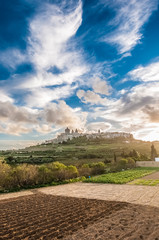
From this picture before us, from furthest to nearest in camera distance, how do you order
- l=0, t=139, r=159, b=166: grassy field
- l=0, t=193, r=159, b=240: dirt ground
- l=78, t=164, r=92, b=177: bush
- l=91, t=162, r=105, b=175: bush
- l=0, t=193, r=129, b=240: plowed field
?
1. l=0, t=139, r=159, b=166: grassy field
2. l=91, t=162, r=105, b=175: bush
3. l=78, t=164, r=92, b=177: bush
4. l=0, t=193, r=129, b=240: plowed field
5. l=0, t=193, r=159, b=240: dirt ground

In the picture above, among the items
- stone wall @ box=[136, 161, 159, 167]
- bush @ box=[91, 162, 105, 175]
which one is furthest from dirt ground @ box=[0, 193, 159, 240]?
stone wall @ box=[136, 161, 159, 167]

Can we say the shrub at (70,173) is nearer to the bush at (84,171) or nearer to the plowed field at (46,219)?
the bush at (84,171)

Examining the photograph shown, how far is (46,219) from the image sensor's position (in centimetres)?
863

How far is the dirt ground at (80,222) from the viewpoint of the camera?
264 inches

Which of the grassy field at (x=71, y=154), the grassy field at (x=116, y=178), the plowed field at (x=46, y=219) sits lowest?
the plowed field at (x=46, y=219)

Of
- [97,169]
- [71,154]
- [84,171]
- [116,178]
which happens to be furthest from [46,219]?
[71,154]

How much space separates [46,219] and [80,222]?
172 centimetres

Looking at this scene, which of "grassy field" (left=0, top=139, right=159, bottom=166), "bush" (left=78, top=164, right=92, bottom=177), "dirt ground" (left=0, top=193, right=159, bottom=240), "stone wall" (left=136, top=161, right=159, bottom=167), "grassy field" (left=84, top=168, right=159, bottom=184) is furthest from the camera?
"grassy field" (left=0, top=139, right=159, bottom=166)

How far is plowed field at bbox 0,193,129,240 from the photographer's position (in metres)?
6.99

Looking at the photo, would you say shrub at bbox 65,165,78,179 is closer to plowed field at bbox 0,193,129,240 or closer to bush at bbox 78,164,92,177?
bush at bbox 78,164,92,177

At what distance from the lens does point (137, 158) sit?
161 feet

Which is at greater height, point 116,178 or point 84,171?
point 84,171

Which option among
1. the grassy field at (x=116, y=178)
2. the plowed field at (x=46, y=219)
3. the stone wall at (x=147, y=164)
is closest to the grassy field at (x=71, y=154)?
the stone wall at (x=147, y=164)

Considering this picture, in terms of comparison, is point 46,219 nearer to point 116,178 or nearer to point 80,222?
point 80,222
